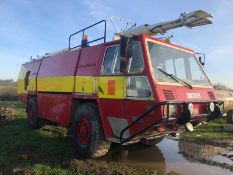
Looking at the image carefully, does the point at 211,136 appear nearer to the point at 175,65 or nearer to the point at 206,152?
the point at 206,152

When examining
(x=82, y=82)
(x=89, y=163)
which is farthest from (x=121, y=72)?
Answer: (x=89, y=163)

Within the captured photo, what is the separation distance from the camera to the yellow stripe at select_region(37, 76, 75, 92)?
25.5 ft

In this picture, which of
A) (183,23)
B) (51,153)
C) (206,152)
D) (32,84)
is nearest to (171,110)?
(183,23)

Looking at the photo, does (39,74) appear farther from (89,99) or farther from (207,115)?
(207,115)

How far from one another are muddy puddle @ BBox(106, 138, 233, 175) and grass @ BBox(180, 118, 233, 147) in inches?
25.3

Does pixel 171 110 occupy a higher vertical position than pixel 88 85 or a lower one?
lower

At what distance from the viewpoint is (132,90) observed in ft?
19.0

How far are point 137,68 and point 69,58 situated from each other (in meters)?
2.87

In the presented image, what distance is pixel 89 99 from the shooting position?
691 centimetres

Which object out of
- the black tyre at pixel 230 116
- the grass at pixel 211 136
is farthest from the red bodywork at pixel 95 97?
the black tyre at pixel 230 116

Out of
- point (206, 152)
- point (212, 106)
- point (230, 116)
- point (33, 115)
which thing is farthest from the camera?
point (230, 116)

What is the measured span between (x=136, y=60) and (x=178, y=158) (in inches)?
110

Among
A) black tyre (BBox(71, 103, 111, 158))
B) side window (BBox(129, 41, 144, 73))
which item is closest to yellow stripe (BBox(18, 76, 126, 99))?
side window (BBox(129, 41, 144, 73))

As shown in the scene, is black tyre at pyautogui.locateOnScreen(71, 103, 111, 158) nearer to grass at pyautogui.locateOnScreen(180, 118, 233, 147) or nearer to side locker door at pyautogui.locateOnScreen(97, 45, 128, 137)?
side locker door at pyautogui.locateOnScreen(97, 45, 128, 137)
